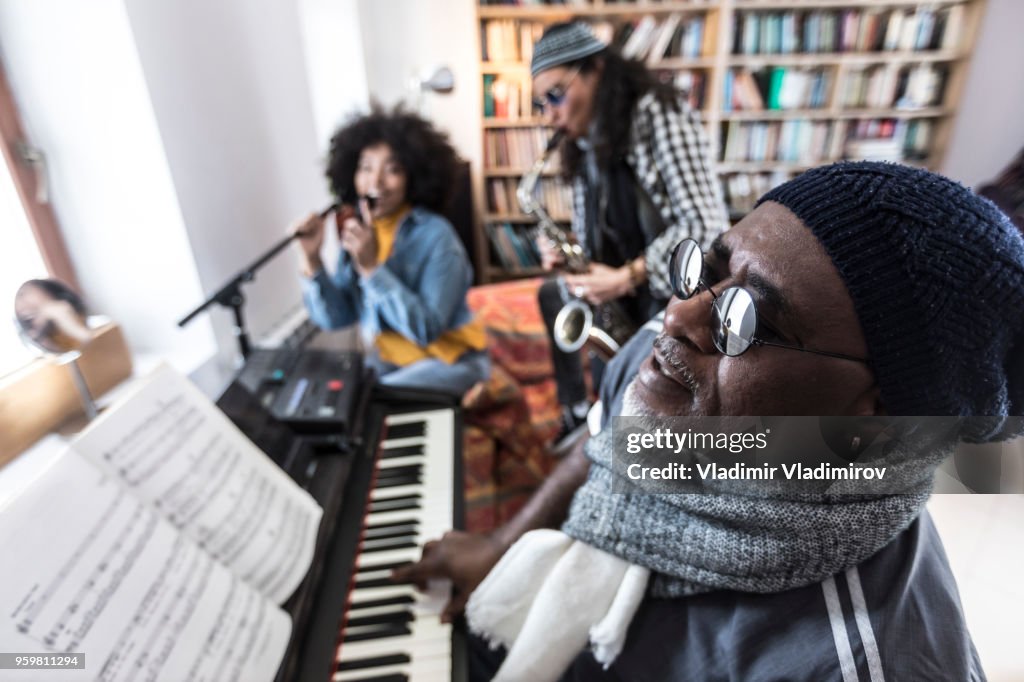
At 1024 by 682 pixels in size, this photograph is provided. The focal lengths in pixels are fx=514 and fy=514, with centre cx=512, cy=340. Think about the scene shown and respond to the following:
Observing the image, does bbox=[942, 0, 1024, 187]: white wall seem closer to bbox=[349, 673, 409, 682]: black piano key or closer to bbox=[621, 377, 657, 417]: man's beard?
bbox=[621, 377, 657, 417]: man's beard

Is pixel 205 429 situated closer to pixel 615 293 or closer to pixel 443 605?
pixel 443 605

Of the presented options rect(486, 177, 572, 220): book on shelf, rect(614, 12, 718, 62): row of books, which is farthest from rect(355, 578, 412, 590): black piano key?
rect(614, 12, 718, 62): row of books

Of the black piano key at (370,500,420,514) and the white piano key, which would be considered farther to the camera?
the black piano key at (370,500,420,514)

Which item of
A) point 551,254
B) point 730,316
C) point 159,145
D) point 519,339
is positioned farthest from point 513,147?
point 730,316

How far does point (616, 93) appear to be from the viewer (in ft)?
4.23

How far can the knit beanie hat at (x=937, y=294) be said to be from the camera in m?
0.39

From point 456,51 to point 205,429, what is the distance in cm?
289

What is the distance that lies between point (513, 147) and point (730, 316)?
9.31ft

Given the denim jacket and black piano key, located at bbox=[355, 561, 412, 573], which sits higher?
the denim jacket

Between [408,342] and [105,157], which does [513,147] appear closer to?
[408,342]

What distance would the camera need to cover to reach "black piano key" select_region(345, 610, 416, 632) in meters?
0.76

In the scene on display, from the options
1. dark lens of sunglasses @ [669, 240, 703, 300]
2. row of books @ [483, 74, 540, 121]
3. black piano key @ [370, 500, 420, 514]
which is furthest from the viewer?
row of books @ [483, 74, 540, 121]

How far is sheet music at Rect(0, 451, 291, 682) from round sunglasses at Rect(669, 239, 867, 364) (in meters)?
0.63

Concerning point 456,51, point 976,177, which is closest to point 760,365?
point 976,177
